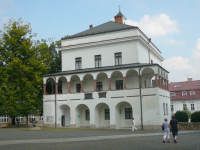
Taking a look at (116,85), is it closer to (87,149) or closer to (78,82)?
(78,82)

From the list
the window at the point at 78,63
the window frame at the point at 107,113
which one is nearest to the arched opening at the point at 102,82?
the window frame at the point at 107,113

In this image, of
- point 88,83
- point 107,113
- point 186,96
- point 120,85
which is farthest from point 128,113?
point 186,96

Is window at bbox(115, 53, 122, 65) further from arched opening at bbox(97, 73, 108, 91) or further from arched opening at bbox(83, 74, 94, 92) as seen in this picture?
arched opening at bbox(83, 74, 94, 92)

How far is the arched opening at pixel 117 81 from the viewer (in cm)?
3138

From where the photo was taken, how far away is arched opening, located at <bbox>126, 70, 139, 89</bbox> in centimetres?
3053

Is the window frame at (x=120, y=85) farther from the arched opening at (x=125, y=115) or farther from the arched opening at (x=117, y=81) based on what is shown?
the arched opening at (x=125, y=115)

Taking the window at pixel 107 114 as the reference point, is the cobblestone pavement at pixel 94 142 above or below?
below

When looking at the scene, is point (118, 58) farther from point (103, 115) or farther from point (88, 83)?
point (103, 115)

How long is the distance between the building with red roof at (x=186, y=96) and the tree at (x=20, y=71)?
35791 mm

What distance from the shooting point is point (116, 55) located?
Answer: 108 feet

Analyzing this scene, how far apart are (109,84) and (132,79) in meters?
3.23

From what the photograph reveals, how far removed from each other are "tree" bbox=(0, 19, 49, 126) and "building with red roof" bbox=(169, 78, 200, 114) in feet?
117

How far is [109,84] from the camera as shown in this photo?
97.3ft

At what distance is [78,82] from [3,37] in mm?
12602
